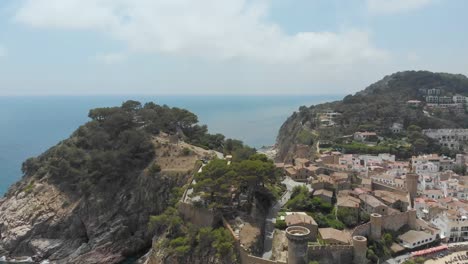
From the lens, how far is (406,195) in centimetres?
3669

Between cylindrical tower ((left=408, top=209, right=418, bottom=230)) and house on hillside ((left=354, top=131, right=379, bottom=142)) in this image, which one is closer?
cylindrical tower ((left=408, top=209, right=418, bottom=230))

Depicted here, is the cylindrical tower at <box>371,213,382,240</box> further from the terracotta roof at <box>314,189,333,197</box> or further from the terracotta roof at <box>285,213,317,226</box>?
the terracotta roof at <box>314,189,333,197</box>

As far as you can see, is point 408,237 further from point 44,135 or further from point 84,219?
point 44,135

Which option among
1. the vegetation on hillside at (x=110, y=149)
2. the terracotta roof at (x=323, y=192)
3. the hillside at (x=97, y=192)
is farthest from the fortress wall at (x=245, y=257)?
the hillside at (x=97, y=192)

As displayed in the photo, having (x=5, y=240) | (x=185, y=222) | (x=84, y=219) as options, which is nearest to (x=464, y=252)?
(x=185, y=222)

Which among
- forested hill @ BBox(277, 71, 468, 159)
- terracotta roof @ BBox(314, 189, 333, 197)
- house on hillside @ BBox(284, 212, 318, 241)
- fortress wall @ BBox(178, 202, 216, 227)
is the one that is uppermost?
forested hill @ BBox(277, 71, 468, 159)

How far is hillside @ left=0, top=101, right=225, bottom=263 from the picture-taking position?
135 ft

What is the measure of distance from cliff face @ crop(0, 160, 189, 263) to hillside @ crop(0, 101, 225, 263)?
97 mm

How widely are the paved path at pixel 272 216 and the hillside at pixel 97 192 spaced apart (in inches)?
441

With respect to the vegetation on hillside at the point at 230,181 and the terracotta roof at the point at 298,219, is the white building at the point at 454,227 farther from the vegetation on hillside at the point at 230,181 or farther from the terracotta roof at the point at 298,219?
the vegetation on hillside at the point at 230,181

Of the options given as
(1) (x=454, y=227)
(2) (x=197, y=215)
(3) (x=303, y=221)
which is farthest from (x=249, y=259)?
(1) (x=454, y=227)

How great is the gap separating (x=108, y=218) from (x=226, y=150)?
60.9ft

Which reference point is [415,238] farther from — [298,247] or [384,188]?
[298,247]

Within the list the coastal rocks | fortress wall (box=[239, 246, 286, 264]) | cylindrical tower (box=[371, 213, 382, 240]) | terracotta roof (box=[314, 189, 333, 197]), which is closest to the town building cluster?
cylindrical tower (box=[371, 213, 382, 240])
